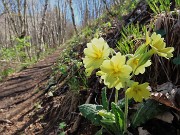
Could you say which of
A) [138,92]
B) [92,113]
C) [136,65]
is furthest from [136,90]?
[92,113]

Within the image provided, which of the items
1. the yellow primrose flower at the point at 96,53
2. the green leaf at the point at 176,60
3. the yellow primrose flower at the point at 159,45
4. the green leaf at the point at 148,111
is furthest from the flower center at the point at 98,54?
the green leaf at the point at 176,60

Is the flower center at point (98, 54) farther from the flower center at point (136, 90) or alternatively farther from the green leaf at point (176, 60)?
the green leaf at point (176, 60)

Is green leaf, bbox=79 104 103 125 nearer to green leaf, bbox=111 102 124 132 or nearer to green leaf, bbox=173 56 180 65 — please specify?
green leaf, bbox=111 102 124 132

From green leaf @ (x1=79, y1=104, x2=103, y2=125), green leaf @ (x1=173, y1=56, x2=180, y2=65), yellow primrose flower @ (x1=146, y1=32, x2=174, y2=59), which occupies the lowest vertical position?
green leaf @ (x1=79, y1=104, x2=103, y2=125)

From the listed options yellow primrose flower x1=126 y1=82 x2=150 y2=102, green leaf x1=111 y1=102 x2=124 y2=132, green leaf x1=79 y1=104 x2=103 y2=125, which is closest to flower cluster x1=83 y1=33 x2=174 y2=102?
yellow primrose flower x1=126 y1=82 x2=150 y2=102

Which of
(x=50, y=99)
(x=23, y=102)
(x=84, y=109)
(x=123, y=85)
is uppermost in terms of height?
(x=123, y=85)

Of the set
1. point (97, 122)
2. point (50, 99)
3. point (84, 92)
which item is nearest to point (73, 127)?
point (84, 92)

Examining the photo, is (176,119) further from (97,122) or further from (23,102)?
(23,102)
